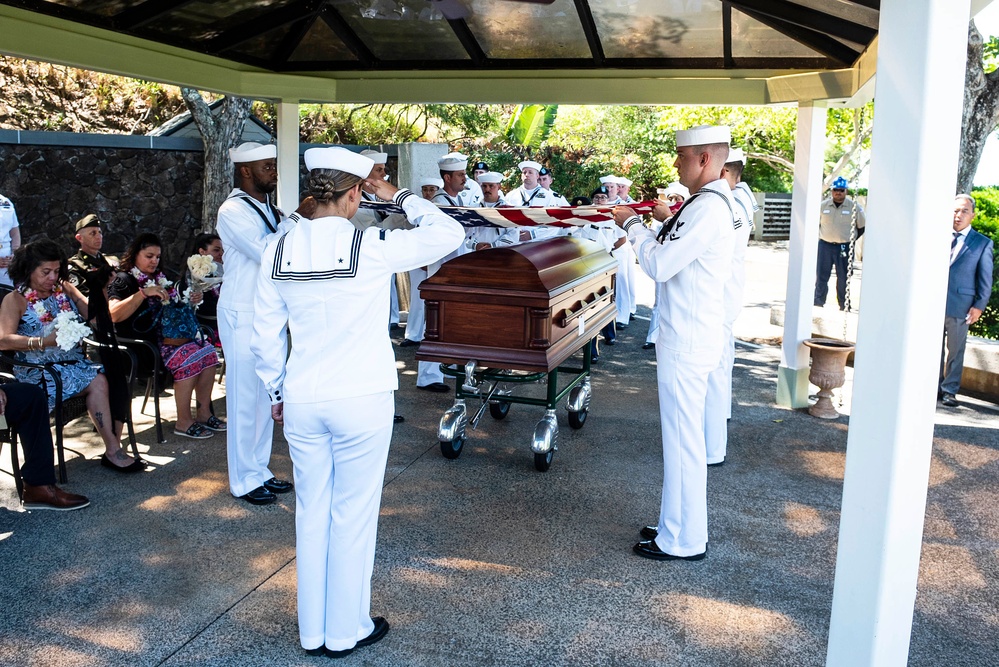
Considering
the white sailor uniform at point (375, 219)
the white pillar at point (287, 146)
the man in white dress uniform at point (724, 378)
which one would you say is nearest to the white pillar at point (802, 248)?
the man in white dress uniform at point (724, 378)

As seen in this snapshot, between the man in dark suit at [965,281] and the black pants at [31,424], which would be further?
the man in dark suit at [965,281]

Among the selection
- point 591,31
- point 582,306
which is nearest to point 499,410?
point 582,306

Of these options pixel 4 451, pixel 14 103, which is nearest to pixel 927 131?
pixel 4 451

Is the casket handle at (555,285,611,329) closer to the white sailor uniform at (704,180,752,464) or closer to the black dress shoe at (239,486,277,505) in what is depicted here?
the white sailor uniform at (704,180,752,464)

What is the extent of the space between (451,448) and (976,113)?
6961 millimetres

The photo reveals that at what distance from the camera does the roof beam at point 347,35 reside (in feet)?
19.7

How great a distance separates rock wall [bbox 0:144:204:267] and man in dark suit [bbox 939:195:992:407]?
25.8ft

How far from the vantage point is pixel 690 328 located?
384 centimetres

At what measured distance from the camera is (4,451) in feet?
16.2

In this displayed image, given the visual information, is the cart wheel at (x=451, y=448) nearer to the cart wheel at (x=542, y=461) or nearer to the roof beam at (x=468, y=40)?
the cart wheel at (x=542, y=461)

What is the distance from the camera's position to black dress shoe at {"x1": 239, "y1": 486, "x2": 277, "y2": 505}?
14.3ft

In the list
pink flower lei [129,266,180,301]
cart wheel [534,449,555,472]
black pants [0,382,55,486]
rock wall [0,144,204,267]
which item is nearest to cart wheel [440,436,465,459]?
cart wheel [534,449,555,472]

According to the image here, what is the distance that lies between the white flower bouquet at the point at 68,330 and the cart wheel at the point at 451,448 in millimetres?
1950

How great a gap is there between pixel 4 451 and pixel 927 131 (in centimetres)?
481
